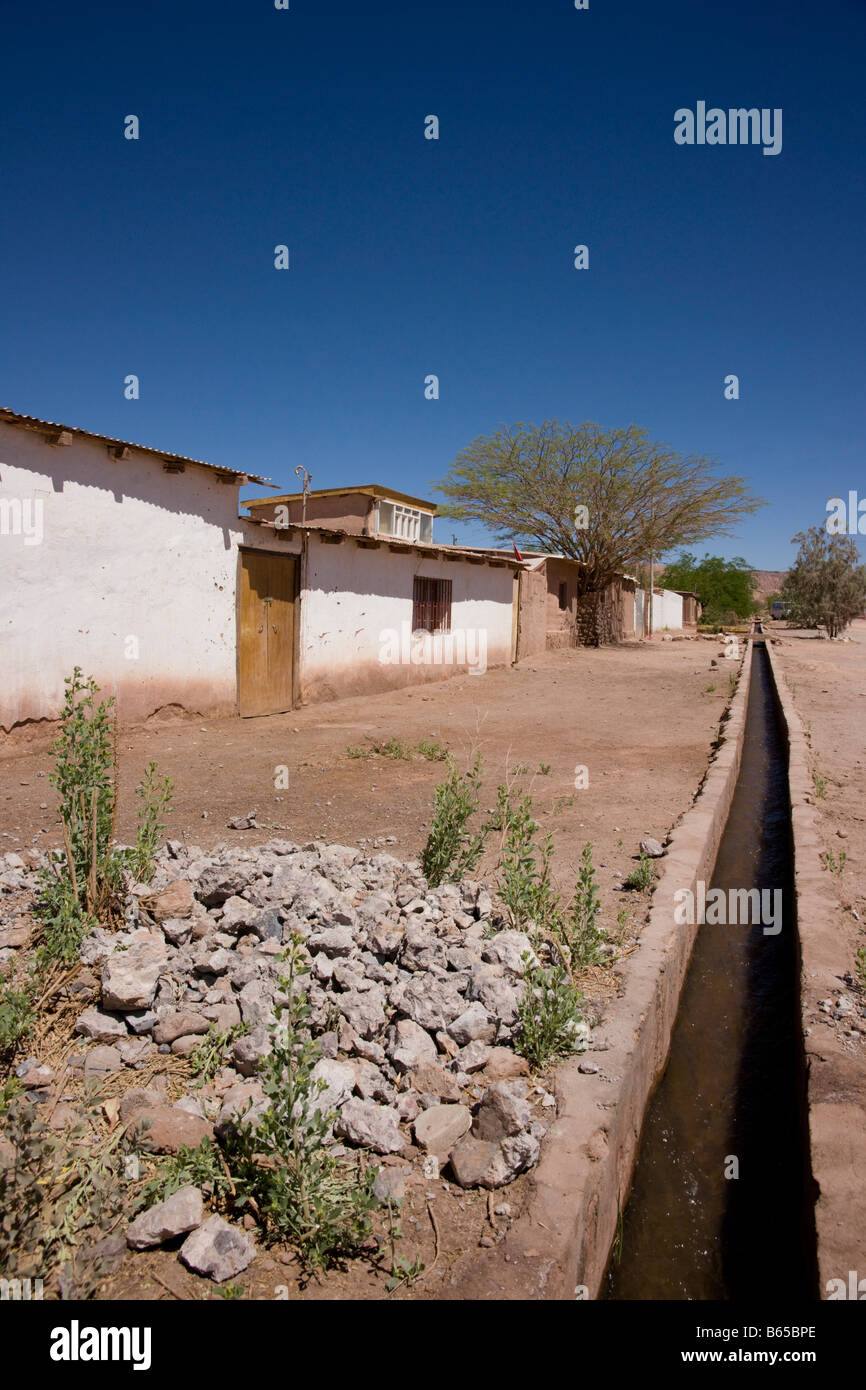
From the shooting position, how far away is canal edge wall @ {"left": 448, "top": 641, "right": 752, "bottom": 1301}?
1.87 meters

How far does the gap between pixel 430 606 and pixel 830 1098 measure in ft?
43.9

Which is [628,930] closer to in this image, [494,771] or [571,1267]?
[571,1267]

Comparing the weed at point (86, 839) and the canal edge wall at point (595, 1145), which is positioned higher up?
the weed at point (86, 839)

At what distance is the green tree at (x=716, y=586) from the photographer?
5428cm

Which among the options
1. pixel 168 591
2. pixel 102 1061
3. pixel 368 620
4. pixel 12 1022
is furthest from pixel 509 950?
pixel 368 620

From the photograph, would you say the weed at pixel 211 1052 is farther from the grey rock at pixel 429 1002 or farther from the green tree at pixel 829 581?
the green tree at pixel 829 581

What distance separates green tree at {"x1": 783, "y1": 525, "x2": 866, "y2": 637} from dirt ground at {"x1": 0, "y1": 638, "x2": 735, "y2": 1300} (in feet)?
80.0

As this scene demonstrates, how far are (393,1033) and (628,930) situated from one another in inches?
62.7

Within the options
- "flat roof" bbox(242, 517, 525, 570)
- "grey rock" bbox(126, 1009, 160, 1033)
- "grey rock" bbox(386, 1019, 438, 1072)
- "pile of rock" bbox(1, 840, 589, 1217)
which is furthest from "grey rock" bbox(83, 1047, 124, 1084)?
"flat roof" bbox(242, 517, 525, 570)

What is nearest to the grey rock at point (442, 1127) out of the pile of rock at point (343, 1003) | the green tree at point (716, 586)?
the pile of rock at point (343, 1003)

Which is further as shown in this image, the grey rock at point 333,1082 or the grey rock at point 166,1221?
the grey rock at point 333,1082

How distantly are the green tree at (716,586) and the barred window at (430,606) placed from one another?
1632 inches
